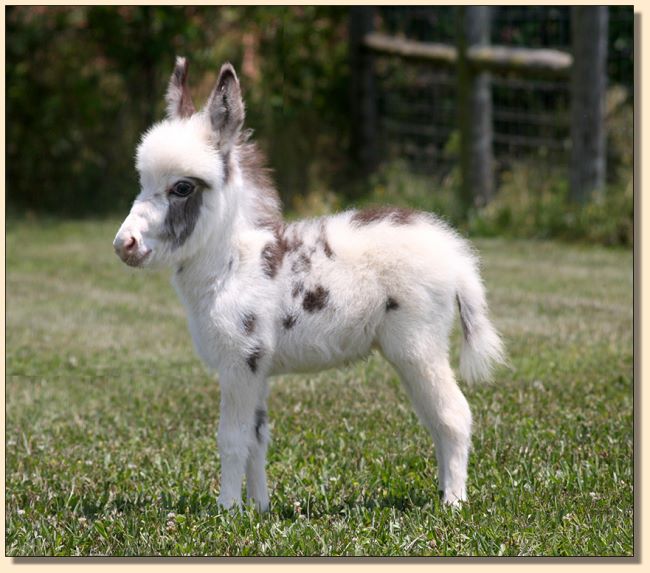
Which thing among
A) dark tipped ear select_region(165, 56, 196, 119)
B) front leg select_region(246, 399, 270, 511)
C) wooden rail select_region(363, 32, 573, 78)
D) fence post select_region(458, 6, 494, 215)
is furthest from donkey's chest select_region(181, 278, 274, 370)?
fence post select_region(458, 6, 494, 215)

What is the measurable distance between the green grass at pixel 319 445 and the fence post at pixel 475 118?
10.8 feet

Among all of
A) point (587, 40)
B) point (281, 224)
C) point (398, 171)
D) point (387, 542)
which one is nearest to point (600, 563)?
point (387, 542)

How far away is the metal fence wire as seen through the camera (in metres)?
14.2

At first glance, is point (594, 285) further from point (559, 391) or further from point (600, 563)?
point (600, 563)

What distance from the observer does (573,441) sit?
20.0ft

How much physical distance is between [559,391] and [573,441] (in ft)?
3.46

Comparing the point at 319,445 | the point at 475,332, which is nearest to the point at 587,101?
the point at 319,445

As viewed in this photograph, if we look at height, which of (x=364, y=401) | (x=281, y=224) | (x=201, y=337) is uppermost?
(x=281, y=224)

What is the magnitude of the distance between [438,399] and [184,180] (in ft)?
4.63

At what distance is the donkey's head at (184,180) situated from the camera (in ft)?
15.1

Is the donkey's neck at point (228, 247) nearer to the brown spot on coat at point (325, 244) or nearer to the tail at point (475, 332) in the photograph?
the brown spot on coat at point (325, 244)

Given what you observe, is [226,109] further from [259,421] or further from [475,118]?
[475,118]

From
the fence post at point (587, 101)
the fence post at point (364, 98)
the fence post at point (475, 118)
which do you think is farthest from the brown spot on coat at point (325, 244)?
the fence post at point (364, 98)

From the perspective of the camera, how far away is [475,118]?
13.5 m
